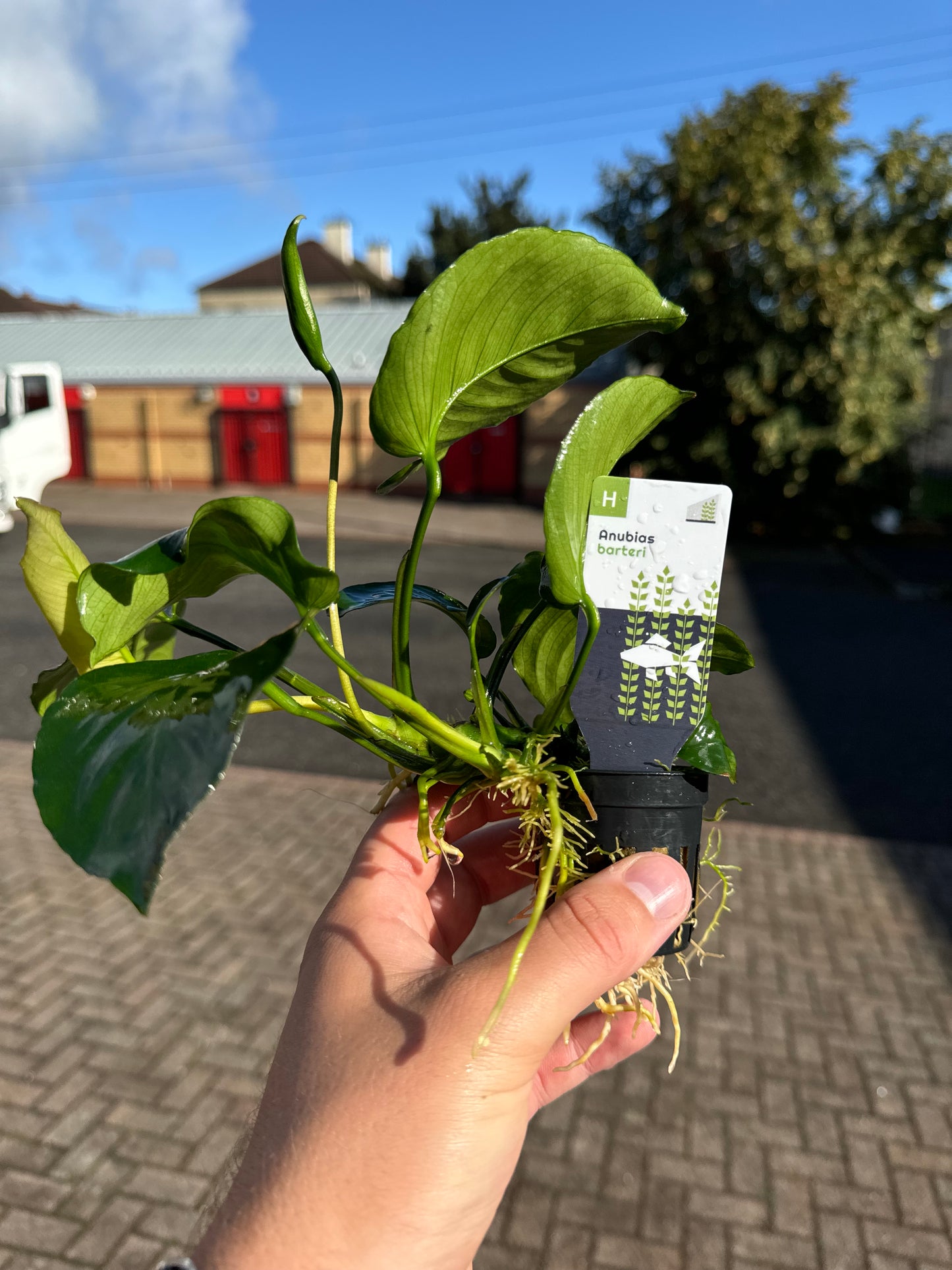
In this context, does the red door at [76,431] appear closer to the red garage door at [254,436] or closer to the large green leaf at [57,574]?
the red garage door at [254,436]

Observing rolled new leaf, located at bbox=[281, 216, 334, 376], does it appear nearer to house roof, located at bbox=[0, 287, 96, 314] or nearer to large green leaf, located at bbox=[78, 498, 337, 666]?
large green leaf, located at bbox=[78, 498, 337, 666]

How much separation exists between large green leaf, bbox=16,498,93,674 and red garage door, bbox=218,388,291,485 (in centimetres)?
1881

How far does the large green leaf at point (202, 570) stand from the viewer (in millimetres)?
935

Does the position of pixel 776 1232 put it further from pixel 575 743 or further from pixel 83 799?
pixel 83 799

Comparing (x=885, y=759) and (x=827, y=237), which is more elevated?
(x=827, y=237)

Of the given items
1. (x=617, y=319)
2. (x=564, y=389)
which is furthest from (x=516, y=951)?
(x=564, y=389)

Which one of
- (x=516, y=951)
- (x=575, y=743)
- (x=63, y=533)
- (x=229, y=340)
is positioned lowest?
(x=516, y=951)

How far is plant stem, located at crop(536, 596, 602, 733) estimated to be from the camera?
1.13 m

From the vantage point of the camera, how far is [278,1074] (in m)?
1.17

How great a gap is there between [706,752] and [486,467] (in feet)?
58.5

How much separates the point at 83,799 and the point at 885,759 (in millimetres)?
5770

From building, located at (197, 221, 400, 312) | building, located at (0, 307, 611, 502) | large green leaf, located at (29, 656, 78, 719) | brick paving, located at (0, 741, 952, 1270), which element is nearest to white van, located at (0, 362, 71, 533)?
building, located at (0, 307, 611, 502)

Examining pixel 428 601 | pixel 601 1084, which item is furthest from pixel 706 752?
pixel 601 1084

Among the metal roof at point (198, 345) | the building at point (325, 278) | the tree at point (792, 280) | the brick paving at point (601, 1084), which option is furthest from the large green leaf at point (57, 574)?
the building at point (325, 278)
